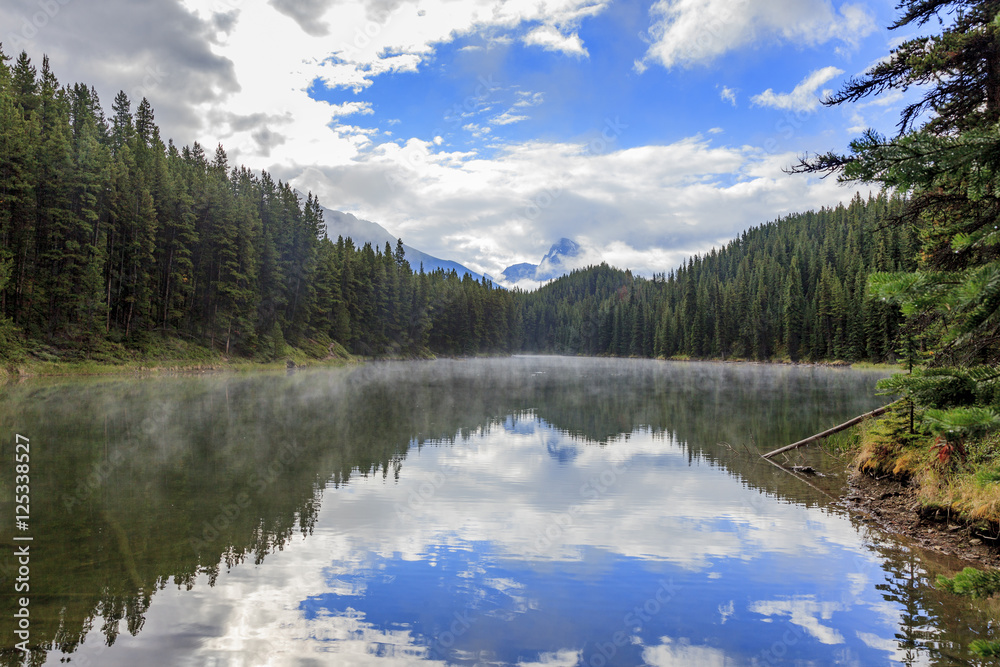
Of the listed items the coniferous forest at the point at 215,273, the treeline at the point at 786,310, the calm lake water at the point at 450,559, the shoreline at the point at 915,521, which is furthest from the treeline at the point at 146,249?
the treeline at the point at 786,310

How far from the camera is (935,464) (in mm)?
12117

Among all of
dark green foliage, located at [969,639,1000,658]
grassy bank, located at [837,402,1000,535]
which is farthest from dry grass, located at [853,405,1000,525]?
dark green foliage, located at [969,639,1000,658]

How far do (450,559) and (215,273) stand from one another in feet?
221

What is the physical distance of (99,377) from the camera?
145 feet

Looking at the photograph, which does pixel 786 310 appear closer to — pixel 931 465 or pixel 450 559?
pixel 931 465

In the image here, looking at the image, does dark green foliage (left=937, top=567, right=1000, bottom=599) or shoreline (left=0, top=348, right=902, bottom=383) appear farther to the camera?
shoreline (left=0, top=348, right=902, bottom=383)

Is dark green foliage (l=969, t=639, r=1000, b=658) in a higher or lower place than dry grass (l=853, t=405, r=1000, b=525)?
higher

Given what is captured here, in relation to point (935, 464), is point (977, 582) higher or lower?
higher

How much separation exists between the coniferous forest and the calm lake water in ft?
16.9

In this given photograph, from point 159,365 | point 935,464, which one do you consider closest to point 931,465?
point 935,464

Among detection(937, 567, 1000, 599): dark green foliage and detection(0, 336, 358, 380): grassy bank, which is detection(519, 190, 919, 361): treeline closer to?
detection(0, 336, 358, 380): grassy bank

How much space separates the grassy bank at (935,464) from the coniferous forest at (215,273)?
4936 mm

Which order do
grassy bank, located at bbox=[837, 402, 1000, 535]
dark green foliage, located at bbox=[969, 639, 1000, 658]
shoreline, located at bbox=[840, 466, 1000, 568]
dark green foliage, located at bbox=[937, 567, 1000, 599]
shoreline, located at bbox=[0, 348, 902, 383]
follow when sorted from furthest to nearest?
1. shoreline, located at bbox=[0, 348, 902, 383]
2. grassy bank, located at bbox=[837, 402, 1000, 535]
3. shoreline, located at bbox=[840, 466, 1000, 568]
4. dark green foliage, located at bbox=[937, 567, 1000, 599]
5. dark green foliage, located at bbox=[969, 639, 1000, 658]

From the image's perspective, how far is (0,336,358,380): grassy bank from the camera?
134ft
